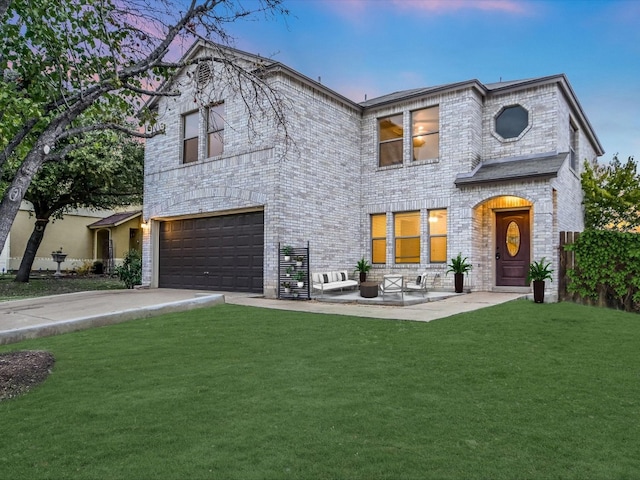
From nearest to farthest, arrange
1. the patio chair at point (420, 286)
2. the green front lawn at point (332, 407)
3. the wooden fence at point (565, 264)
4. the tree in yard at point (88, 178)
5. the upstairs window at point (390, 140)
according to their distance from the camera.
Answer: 1. the green front lawn at point (332, 407)
2. the wooden fence at point (565, 264)
3. the patio chair at point (420, 286)
4. the upstairs window at point (390, 140)
5. the tree in yard at point (88, 178)

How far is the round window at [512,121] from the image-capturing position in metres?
13.8

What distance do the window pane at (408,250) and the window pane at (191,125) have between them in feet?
26.4

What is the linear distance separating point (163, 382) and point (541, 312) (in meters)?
7.63

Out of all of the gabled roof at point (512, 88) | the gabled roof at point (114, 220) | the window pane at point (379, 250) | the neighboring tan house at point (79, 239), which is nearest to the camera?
the gabled roof at point (512, 88)

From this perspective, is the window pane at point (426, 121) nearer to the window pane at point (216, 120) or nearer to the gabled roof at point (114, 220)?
the window pane at point (216, 120)

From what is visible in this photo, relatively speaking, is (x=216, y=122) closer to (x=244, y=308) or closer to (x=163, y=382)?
(x=244, y=308)

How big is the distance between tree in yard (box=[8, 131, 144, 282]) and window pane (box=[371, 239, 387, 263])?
9.87m

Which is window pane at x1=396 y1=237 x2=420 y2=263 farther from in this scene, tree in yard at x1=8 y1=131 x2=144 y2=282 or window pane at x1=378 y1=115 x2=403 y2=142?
tree in yard at x1=8 y1=131 x2=144 y2=282

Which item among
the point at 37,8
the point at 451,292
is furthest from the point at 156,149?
the point at 451,292

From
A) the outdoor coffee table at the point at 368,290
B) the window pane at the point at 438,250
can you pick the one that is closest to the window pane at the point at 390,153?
the window pane at the point at 438,250

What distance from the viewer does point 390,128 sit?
15414 mm

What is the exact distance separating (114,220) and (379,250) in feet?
67.3

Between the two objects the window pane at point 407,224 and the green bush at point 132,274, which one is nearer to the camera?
the window pane at point 407,224

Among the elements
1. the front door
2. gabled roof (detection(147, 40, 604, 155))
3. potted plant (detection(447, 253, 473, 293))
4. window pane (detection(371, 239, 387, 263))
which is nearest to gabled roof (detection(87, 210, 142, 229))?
gabled roof (detection(147, 40, 604, 155))
